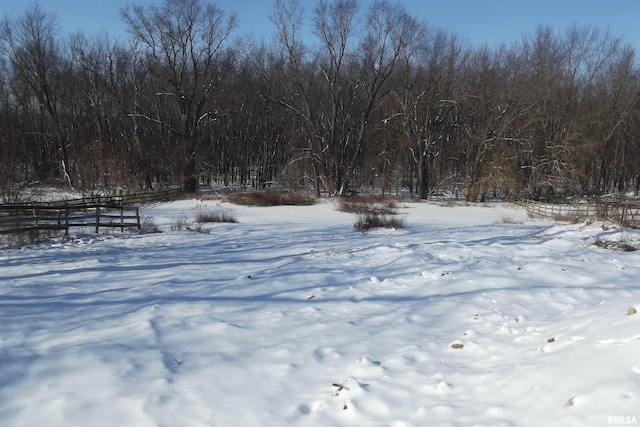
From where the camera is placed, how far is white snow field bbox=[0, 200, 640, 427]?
375 centimetres

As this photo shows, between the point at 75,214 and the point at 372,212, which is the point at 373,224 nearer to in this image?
the point at 372,212

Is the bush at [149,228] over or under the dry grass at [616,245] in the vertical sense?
under

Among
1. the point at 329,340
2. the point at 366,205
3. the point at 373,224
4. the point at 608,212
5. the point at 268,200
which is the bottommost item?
the point at 329,340

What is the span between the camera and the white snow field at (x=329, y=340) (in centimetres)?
375

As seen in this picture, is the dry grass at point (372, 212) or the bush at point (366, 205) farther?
the bush at point (366, 205)

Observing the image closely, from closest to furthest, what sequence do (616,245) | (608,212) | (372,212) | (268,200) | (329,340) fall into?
(329,340), (616,245), (608,212), (372,212), (268,200)

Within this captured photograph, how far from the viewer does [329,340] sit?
18.7 ft

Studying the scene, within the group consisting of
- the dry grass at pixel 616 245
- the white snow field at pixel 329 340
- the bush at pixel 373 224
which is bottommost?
the white snow field at pixel 329 340

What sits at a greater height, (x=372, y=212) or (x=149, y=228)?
(x=372, y=212)

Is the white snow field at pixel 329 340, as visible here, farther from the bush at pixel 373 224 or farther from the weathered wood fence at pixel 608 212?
the weathered wood fence at pixel 608 212

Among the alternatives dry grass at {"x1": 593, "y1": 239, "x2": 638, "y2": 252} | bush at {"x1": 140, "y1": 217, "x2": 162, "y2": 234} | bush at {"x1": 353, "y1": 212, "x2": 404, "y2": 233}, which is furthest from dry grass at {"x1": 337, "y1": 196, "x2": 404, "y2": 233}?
bush at {"x1": 140, "y1": 217, "x2": 162, "y2": 234}

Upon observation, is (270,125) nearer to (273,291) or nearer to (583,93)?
(583,93)

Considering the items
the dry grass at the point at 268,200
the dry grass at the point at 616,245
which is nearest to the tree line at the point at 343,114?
the dry grass at the point at 268,200

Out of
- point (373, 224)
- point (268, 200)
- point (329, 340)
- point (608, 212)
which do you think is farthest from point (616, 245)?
point (268, 200)
